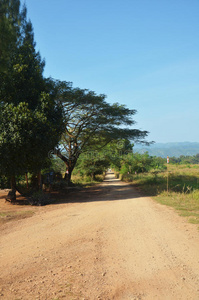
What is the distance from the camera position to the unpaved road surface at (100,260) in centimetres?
335

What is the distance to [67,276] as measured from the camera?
3.77m

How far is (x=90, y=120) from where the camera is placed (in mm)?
19984

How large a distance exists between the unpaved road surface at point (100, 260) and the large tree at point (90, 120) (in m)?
12.0

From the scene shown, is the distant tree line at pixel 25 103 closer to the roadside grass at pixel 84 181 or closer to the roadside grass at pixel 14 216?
the roadside grass at pixel 14 216

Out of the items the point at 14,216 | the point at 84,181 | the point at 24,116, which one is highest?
the point at 24,116

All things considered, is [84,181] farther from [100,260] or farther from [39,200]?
[100,260]

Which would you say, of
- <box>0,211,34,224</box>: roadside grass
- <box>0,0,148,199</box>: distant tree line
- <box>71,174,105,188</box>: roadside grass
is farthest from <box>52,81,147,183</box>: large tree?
<box>0,211,34,224</box>: roadside grass

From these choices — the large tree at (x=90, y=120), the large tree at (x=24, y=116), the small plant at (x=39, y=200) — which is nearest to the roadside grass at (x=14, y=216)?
the small plant at (x=39, y=200)

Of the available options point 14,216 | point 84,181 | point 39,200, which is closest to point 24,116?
point 39,200

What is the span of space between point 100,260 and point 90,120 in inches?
646

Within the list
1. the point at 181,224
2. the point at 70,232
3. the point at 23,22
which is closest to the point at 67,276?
the point at 70,232

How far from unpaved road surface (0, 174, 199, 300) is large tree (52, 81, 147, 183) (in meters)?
12.0

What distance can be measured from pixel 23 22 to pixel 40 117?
35.1 ft

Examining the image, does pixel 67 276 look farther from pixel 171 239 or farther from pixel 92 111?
pixel 92 111
